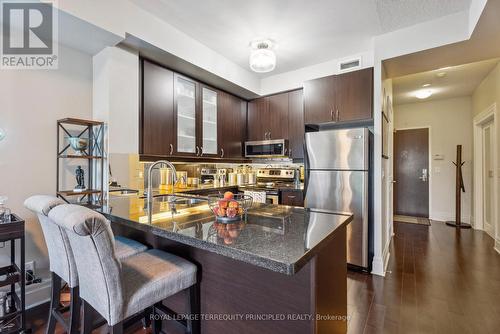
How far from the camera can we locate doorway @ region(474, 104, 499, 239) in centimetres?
392

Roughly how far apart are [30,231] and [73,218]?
175 cm

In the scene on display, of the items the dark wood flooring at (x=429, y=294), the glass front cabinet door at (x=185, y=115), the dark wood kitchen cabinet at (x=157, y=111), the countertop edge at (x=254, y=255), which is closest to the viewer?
the countertop edge at (x=254, y=255)

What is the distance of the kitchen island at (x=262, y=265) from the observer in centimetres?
96

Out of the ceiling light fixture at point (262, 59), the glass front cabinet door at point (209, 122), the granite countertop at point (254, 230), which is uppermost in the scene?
the ceiling light fixture at point (262, 59)

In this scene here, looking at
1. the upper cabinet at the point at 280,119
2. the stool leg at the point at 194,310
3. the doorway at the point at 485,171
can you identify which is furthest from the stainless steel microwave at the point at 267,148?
the doorway at the point at 485,171

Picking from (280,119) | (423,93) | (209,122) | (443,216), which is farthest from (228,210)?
(443,216)

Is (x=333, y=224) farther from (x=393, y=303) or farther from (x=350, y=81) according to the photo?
(x=350, y=81)

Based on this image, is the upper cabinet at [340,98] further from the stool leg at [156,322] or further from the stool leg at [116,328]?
the stool leg at [116,328]

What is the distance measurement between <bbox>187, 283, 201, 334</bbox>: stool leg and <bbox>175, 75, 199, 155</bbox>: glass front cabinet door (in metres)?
2.05

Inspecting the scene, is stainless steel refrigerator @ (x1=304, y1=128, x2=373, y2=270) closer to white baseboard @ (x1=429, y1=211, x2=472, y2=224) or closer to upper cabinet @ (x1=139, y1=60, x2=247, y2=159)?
upper cabinet @ (x1=139, y1=60, x2=247, y2=159)

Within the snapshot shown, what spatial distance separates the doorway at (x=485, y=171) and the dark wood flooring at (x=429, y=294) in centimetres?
87

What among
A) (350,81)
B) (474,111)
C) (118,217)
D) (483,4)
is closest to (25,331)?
(118,217)

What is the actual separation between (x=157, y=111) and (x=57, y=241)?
1789 millimetres

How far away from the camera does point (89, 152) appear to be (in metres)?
2.43
